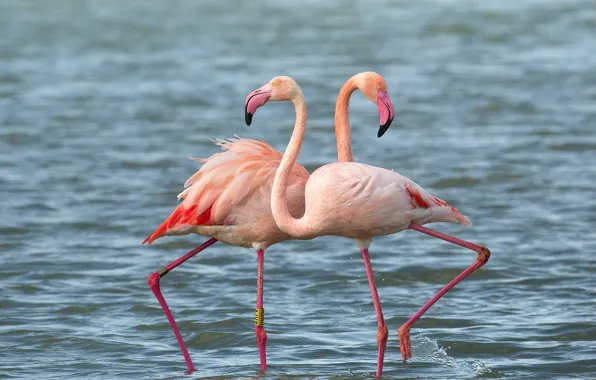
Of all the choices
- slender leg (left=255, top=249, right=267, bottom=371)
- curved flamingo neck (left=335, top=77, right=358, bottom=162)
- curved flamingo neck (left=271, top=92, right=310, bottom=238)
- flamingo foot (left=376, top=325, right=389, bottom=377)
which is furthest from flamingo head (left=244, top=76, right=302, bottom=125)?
flamingo foot (left=376, top=325, right=389, bottom=377)

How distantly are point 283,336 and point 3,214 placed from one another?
386cm

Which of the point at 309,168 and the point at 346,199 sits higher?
the point at 346,199

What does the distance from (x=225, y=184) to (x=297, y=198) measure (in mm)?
383

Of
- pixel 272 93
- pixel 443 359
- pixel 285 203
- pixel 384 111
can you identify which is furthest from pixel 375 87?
pixel 443 359

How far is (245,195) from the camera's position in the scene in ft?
20.2

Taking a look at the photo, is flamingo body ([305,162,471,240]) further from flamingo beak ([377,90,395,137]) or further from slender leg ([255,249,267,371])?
slender leg ([255,249,267,371])

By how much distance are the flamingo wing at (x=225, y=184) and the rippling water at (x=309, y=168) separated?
832 millimetres

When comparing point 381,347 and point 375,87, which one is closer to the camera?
point 375,87

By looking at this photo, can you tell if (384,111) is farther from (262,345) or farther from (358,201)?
(262,345)

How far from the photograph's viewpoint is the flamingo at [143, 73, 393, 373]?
6.15 meters

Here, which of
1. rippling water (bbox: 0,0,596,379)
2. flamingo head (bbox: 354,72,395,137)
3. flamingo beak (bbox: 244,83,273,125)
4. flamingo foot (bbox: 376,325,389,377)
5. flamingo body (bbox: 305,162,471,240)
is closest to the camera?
flamingo body (bbox: 305,162,471,240)

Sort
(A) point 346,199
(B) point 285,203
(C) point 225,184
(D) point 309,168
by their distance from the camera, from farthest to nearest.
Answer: (D) point 309,168 → (C) point 225,184 → (B) point 285,203 → (A) point 346,199

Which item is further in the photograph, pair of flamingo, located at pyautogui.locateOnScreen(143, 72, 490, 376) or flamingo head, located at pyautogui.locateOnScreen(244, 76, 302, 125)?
flamingo head, located at pyautogui.locateOnScreen(244, 76, 302, 125)

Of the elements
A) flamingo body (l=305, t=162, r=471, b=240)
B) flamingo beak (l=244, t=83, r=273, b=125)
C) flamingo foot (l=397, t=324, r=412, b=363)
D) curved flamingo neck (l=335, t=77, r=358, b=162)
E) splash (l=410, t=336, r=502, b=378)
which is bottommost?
splash (l=410, t=336, r=502, b=378)
